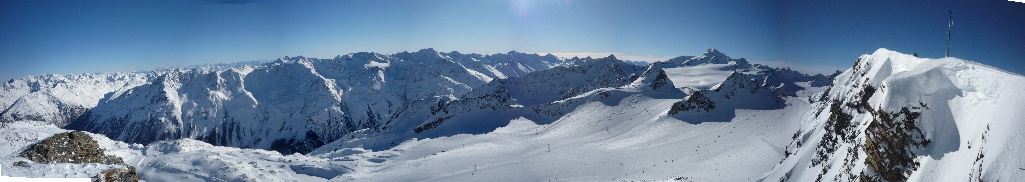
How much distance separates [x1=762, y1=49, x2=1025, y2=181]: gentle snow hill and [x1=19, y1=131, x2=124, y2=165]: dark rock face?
1194 inches

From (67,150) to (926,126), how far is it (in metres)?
35.1

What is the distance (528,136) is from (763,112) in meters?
25.7

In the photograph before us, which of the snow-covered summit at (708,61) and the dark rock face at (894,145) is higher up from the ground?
the snow-covered summit at (708,61)

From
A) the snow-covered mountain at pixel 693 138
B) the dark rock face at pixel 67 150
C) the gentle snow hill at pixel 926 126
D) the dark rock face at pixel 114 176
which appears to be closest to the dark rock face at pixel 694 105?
the snow-covered mountain at pixel 693 138

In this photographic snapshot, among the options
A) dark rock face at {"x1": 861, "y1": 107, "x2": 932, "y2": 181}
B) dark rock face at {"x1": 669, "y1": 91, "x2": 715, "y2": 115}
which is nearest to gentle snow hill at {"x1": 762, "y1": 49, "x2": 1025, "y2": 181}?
dark rock face at {"x1": 861, "y1": 107, "x2": 932, "y2": 181}

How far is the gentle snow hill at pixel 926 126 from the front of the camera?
8.94m

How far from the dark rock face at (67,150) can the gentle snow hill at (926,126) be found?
30322mm

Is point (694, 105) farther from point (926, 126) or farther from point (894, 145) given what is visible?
point (926, 126)

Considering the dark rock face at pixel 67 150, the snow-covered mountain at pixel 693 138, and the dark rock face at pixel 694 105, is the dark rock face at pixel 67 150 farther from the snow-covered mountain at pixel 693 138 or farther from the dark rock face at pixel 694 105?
the dark rock face at pixel 694 105

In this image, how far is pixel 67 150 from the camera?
76.2ft

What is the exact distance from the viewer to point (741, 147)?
31.7 m

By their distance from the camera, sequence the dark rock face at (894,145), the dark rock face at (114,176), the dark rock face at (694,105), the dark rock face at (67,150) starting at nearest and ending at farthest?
the dark rock face at (894,145)
the dark rock face at (114,176)
the dark rock face at (67,150)
the dark rock face at (694,105)

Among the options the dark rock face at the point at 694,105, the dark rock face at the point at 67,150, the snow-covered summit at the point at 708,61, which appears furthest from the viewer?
the snow-covered summit at the point at 708,61

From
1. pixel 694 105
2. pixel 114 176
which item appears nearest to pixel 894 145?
pixel 114 176
